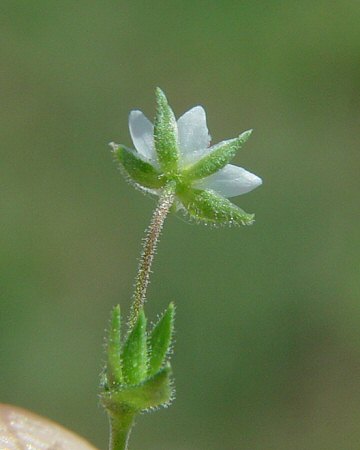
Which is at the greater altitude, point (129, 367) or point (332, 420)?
point (332, 420)

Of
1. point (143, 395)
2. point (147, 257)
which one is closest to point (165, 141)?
point (147, 257)

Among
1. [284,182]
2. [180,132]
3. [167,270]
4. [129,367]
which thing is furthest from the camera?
[284,182]

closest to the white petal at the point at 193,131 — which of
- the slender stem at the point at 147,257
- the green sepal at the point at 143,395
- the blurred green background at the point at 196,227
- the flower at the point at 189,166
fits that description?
the flower at the point at 189,166

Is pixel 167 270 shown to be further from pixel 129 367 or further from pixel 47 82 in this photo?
pixel 129 367

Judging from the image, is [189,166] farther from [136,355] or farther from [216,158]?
[136,355]

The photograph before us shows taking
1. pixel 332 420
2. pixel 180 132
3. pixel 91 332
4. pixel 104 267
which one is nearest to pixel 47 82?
pixel 104 267

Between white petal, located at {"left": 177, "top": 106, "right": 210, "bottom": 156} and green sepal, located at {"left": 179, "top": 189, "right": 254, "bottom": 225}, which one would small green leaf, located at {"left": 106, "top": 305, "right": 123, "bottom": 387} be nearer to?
green sepal, located at {"left": 179, "top": 189, "right": 254, "bottom": 225}
